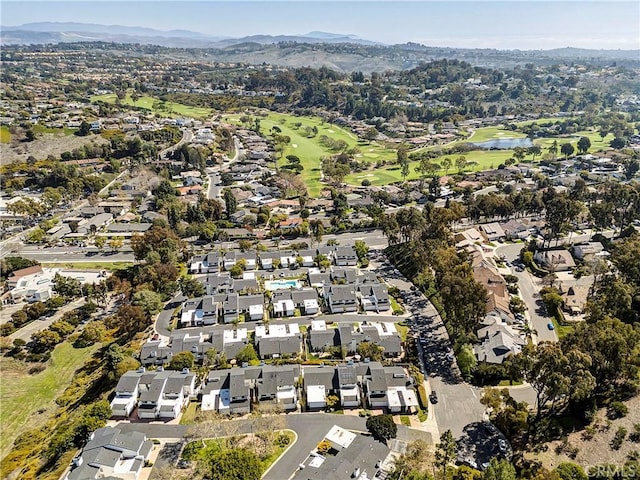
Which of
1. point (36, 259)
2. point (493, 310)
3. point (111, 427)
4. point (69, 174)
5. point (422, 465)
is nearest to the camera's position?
point (422, 465)

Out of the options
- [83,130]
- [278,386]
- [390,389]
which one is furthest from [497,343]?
[83,130]

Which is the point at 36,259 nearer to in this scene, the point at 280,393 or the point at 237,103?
the point at 280,393

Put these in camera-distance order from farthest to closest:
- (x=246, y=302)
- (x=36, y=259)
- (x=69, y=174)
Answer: (x=69, y=174)
(x=36, y=259)
(x=246, y=302)

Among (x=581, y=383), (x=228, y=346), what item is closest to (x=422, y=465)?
(x=581, y=383)

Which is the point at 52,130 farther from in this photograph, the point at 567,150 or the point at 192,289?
the point at 567,150

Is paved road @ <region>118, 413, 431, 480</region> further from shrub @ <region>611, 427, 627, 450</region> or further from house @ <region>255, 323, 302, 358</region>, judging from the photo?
shrub @ <region>611, 427, 627, 450</region>

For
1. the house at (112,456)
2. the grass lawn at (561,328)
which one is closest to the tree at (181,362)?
the house at (112,456)

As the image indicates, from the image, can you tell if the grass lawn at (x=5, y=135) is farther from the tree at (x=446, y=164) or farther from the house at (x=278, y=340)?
the tree at (x=446, y=164)
